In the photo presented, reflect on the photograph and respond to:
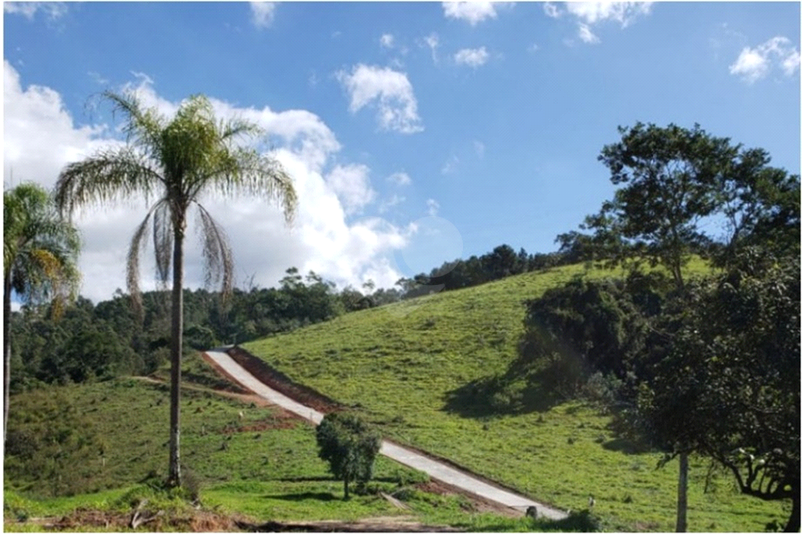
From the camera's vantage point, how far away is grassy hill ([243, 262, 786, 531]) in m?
19.5

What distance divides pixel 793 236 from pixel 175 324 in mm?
9989

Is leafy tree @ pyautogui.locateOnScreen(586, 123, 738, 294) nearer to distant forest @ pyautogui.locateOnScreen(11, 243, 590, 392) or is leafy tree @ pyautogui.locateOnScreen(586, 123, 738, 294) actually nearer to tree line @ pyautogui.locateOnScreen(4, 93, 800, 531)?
tree line @ pyautogui.locateOnScreen(4, 93, 800, 531)

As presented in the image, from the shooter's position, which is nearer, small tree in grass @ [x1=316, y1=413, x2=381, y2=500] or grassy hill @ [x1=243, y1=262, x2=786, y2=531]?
small tree in grass @ [x1=316, y1=413, x2=381, y2=500]

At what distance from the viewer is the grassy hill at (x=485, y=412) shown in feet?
63.8

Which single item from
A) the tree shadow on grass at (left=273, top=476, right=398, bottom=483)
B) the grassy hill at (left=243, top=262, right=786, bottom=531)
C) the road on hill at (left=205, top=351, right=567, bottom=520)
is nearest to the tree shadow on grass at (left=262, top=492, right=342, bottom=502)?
the tree shadow on grass at (left=273, top=476, right=398, bottom=483)

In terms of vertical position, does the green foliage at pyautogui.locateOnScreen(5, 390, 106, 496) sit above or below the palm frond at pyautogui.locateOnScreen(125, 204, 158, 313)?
below

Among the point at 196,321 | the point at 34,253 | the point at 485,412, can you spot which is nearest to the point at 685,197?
the point at 34,253

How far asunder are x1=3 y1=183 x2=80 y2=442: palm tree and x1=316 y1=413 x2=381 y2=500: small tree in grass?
8.04 meters

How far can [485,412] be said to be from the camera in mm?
33625

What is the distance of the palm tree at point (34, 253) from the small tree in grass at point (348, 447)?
317 inches

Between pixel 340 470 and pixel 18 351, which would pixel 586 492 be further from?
pixel 18 351

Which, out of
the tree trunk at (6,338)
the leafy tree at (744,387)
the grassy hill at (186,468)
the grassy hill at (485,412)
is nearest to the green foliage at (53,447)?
the grassy hill at (186,468)

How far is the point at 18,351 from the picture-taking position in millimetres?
50531

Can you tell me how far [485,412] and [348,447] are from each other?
1551cm
